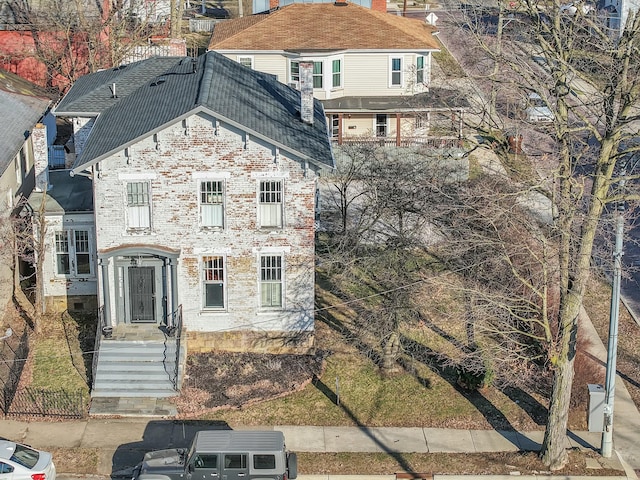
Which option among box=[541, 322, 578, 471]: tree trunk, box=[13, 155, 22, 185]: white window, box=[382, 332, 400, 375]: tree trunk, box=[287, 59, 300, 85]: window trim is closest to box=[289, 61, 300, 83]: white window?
box=[287, 59, 300, 85]: window trim

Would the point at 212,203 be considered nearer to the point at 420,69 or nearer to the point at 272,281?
the point at 272,281

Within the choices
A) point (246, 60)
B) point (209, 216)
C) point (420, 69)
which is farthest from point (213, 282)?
point (420, 69)

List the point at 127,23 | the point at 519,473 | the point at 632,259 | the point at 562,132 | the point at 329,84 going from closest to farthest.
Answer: the point at 562,132 → the point at 519,473 → the point at 632,259 → the point at 329,84 → the point at 127,23

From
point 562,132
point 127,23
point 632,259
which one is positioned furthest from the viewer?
point 127,23

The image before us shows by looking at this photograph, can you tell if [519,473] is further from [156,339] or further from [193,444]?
[156,339]

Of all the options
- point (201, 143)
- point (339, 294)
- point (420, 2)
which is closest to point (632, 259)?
point (339, 294)
